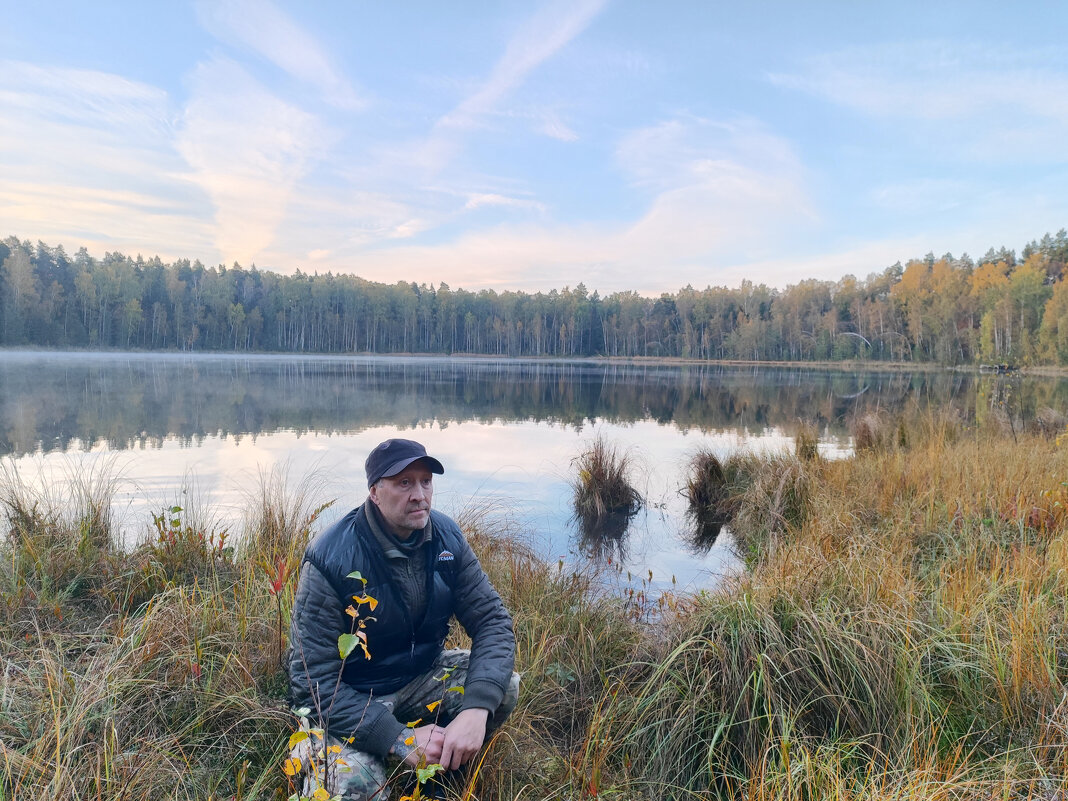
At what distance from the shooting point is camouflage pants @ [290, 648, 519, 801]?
86.6 inches

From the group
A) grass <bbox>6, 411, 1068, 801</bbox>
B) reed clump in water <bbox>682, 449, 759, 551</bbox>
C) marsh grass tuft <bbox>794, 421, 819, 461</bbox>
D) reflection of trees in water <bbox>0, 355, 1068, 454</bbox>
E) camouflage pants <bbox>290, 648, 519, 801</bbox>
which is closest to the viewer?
camouflage pants <bbox>290, 648, 519, 801</bbox>

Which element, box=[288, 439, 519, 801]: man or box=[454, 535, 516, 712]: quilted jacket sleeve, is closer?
box=[288, 439, 519, 801]: man

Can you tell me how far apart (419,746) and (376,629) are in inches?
18.8

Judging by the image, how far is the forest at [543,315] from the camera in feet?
243

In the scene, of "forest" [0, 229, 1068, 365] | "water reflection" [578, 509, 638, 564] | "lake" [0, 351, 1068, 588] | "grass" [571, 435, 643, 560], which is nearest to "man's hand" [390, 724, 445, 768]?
"lake" [0, 351, 1068, 588]

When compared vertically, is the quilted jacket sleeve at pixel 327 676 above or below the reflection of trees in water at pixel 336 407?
above

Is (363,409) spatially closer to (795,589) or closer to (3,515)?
(3,515)

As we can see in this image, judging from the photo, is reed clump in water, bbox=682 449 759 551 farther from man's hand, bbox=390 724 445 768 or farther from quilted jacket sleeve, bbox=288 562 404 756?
quilted jacket sleeve, bbox=288 562 404 756

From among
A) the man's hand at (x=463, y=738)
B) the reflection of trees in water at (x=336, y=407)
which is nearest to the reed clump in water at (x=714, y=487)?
the man's hand at (x=463, y=738)

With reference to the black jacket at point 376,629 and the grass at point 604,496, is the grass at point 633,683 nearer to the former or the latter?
the black jacket at point 376,629

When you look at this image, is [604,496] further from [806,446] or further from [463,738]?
[463,738]

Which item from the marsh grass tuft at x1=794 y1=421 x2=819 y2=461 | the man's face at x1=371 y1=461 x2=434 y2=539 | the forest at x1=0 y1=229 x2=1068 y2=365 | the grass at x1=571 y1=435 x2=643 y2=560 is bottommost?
the grass at x1=571 y1=435 x2=643 y2=560

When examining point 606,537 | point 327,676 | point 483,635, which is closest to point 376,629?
point 327,676

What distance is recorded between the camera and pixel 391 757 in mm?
2379
